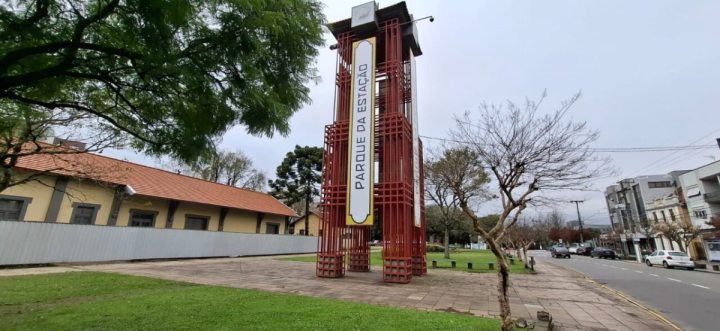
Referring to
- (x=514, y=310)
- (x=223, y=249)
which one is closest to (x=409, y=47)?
(x=514, y=310)

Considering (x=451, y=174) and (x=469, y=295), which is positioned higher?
(x=451, y=174)

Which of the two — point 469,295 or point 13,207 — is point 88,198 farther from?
point 469,295

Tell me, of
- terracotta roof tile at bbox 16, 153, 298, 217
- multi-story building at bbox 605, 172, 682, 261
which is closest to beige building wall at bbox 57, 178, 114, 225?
terracotta roof tile at bbox 16, 153, 298, 217

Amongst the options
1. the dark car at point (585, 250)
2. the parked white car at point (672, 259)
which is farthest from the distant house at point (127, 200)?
the dark car at point (585, 250)

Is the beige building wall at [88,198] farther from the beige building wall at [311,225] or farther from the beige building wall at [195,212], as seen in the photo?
the beige building wall at [311,225]

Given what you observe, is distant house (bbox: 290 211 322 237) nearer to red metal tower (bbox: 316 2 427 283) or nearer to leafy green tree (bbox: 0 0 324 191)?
red metal tower (bbox: 316 2 427 283)

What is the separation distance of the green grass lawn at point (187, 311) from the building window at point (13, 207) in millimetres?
7311

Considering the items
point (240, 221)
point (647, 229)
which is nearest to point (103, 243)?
point (240, 221)

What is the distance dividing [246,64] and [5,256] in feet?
46.9

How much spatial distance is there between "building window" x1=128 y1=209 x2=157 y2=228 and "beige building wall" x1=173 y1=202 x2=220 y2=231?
1266 millimetres

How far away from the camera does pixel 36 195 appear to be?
13805 millimetres

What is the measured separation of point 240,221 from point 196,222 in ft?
11.8

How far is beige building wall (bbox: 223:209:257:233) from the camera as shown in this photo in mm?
22652

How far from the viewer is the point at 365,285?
10.3m
